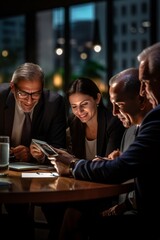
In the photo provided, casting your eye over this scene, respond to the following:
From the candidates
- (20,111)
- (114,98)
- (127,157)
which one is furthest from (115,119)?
(127,157)

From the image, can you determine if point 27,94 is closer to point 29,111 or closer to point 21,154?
point 29,111

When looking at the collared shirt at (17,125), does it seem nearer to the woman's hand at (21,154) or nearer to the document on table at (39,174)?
the woman's hand at (21,154)

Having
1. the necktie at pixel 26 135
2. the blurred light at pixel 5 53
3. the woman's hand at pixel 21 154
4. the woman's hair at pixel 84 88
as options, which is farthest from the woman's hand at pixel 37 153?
the blurred light at pixel 5 53

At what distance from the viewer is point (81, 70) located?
884 cm

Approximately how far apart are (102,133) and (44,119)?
1.42ft

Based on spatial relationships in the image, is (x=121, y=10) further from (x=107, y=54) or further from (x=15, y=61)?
(x=15, y=61)

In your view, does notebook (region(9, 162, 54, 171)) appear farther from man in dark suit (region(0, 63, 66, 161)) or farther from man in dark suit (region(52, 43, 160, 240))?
man in dark suit (region(52, 43, 160, 240))

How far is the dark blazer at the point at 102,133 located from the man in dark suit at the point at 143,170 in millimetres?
843

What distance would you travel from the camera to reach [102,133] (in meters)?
2.94

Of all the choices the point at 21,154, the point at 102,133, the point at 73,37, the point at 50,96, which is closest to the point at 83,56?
the point at 73,37

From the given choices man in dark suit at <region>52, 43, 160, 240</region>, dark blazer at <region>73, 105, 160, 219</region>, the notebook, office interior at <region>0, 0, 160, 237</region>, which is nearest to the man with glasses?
the notebook

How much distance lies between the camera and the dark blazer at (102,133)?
2.85 metres

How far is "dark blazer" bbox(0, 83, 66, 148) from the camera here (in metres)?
3.07

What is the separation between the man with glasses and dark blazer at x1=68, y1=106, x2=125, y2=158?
10 centimetres
